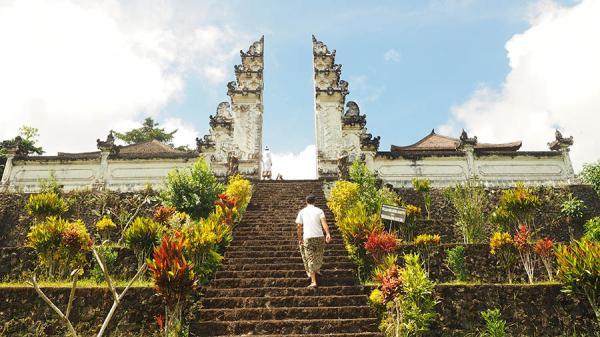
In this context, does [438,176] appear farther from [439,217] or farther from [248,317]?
[248,317]

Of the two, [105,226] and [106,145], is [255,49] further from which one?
[105,226]

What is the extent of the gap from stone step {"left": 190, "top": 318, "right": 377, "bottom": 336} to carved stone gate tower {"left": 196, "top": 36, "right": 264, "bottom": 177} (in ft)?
30.8

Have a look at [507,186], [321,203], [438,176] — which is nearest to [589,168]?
[507,186]

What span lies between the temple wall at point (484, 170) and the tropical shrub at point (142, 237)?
336 inches

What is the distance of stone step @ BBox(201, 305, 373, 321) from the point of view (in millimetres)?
6277

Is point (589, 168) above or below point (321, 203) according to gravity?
above

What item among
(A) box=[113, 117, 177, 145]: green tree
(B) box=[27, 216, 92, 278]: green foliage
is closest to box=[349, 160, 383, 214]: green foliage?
(B) box=[27, 216, 92, 278]: green foliage

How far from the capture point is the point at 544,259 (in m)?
8.20

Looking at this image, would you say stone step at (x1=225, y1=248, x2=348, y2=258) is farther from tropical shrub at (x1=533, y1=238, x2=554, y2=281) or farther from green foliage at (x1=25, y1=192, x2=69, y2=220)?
green foliage at (x1=25, y1=192, x2=69, y2=220)

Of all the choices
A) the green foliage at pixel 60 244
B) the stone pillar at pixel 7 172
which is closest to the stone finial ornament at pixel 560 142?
the green foliage at pixel 60 244

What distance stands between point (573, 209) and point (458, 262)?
20.6ft

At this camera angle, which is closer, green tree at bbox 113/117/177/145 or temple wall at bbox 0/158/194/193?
temple wall at bbox 0/158/194/193

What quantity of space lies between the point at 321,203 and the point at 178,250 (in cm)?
753

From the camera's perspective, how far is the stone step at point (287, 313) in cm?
628
